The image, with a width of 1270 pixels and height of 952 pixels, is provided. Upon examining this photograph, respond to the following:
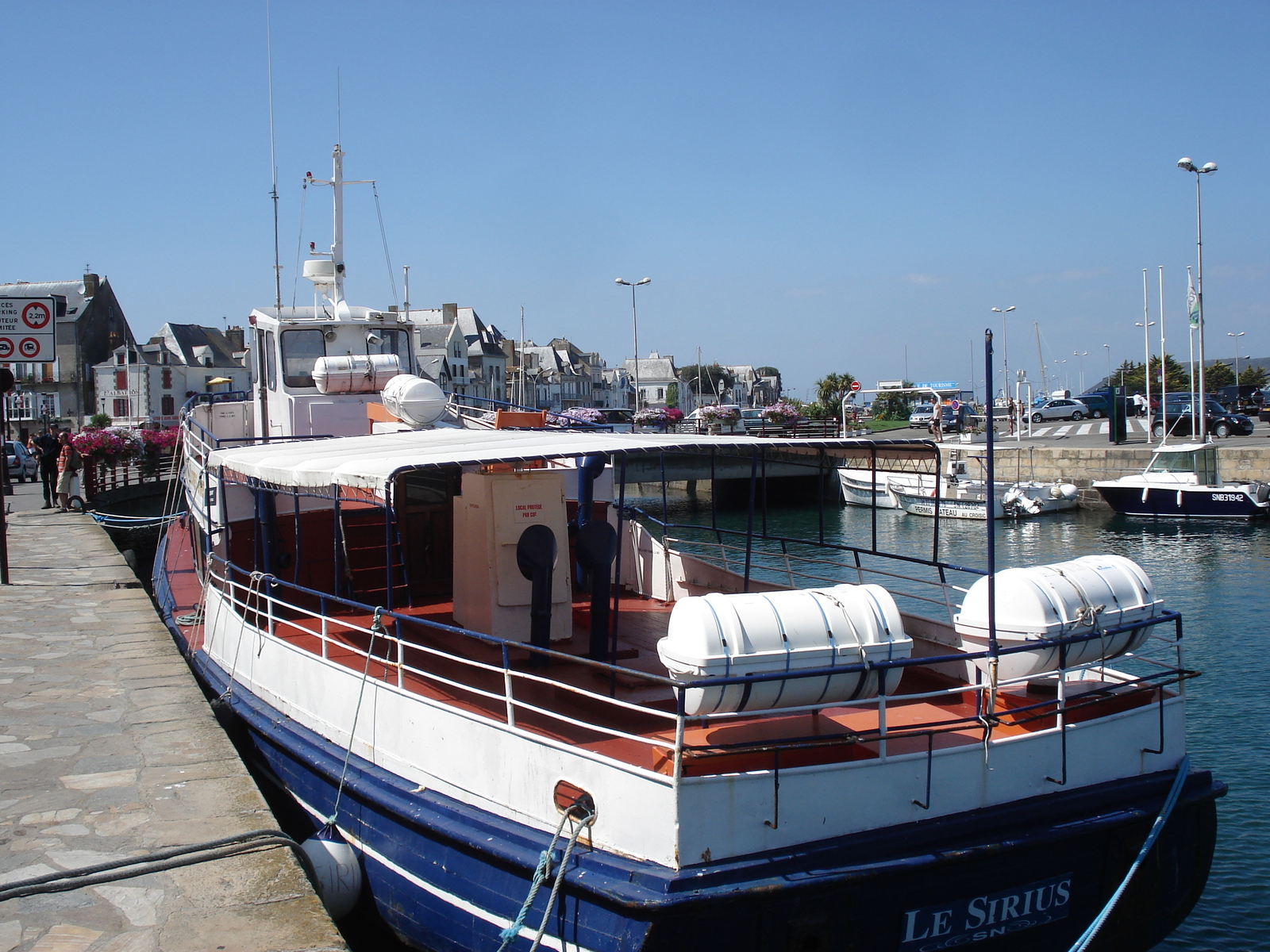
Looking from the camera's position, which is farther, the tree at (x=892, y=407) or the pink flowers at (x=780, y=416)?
the tree at (x=892, y=407)

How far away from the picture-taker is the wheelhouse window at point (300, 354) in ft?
43.2

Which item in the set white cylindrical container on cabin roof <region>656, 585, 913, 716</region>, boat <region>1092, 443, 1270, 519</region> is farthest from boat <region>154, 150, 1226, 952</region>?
boat <region>1092, 443, 1270, 519</region>

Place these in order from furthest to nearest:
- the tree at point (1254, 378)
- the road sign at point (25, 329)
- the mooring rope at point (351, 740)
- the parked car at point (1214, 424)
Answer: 1. the tree at point (1254, 378)
2. the parked car at point (1214, 424)
3. the road sign at point (25, 329)
4. the mooring rope at point (351, 740)

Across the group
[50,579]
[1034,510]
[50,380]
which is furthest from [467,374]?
[50,579]

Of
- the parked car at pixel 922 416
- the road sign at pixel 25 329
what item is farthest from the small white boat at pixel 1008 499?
the road sign at pixel 25 329

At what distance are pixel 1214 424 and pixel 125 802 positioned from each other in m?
47.3

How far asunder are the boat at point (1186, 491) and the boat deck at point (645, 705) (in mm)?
28731

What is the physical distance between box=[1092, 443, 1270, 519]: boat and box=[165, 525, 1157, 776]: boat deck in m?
28.7

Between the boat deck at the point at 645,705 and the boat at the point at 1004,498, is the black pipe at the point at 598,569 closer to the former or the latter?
the boat deck at the point at 645,705

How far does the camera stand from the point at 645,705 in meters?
6.97

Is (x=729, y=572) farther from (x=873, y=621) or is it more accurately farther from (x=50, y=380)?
(x=50, y=380)

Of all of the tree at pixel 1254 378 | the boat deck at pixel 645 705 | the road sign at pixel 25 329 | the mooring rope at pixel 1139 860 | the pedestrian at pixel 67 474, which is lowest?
the mooring rope at pixel 1139 860

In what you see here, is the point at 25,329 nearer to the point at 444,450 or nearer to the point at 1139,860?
the point at 444,450

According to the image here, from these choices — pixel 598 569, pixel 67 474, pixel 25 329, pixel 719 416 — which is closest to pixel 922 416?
pixel 719 416
